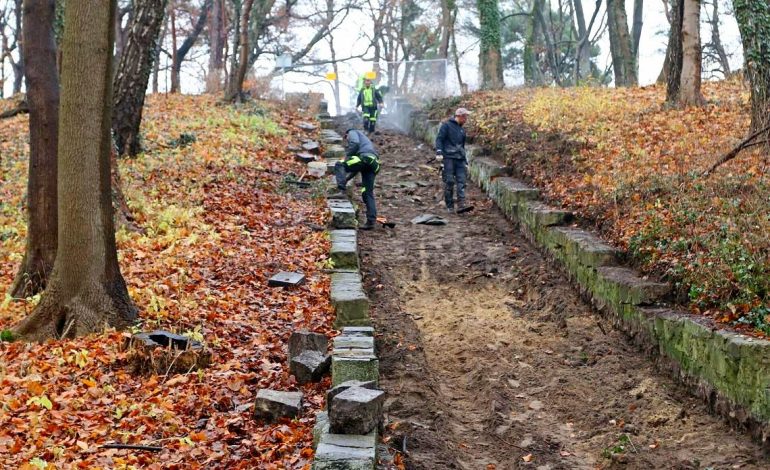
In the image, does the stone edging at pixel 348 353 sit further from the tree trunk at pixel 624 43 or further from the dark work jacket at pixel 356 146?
the tree trunk at pixel 624 43

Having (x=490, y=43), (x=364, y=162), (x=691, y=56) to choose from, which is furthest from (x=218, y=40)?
(x=691, y=56)

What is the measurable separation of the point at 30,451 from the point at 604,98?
15.1m

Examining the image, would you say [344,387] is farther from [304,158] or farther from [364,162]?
[304,158]

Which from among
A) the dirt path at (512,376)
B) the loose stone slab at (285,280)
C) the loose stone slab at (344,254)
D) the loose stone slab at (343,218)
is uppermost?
the loose stone slab at (343,218)

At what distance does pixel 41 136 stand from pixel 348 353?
5.69m

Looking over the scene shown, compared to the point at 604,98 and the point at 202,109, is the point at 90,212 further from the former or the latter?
the point at 202,109

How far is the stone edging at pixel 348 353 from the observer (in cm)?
557

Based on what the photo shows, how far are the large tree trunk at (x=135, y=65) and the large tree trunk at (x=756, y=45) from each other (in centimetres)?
1065

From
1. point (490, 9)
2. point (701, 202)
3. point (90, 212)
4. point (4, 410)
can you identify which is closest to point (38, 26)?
point (90, 212)

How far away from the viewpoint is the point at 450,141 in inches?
619

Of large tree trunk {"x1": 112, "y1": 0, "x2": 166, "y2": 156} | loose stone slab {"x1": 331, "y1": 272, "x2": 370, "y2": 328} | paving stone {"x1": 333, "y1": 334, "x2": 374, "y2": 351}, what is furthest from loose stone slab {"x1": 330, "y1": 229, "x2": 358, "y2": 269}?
large tree trunk {"x1": 112, "y1": 0, "x2": 166, "y2": 156}

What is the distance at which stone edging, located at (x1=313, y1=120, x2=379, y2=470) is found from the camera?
5.57 m

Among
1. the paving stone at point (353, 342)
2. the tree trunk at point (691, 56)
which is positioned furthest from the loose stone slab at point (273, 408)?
the tree trunk at point (691, 56)

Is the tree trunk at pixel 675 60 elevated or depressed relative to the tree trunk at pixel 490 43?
depressed
